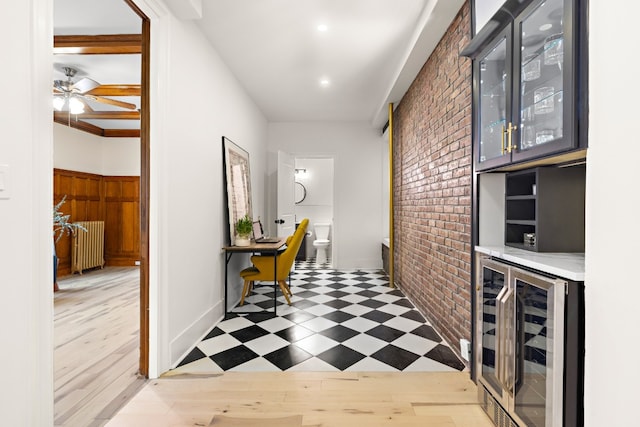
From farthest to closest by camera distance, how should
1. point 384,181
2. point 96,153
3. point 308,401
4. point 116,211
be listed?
1. point 116,211
2. point 96,153
3. point 384,181
4. point 308,401

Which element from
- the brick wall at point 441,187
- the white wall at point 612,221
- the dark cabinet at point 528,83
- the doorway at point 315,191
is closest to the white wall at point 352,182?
the doorway at point 315,191

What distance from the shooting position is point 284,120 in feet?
19.4

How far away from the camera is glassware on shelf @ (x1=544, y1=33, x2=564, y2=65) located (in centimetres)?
129

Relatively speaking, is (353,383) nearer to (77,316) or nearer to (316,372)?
(316,372)

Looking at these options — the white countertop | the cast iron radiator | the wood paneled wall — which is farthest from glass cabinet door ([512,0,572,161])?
the wood paneled wall

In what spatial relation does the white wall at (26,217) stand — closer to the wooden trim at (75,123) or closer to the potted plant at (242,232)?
the potted plant at (242,232)

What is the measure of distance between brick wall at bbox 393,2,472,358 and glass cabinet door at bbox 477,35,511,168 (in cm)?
38

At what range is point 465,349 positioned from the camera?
7.62 ft

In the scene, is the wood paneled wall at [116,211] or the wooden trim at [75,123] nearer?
the wooden trim at [75,123]

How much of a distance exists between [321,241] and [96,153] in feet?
15.1

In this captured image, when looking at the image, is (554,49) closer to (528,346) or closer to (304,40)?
(528,346)

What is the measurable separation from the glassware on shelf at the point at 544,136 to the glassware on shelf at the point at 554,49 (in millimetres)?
259

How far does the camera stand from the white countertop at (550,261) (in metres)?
1.20

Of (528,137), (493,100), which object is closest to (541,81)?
(528,137)
